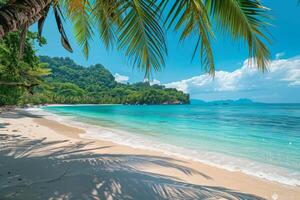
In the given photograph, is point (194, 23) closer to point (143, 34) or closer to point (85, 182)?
point (143, 34)

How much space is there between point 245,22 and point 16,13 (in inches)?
76.2

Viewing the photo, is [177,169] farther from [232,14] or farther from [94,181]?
[232,14]

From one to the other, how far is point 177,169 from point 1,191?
2.96 metres

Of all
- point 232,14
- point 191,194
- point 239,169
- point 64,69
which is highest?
point 64,69

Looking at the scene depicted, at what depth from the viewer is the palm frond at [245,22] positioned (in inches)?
86.7

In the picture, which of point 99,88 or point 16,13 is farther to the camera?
point 99,88

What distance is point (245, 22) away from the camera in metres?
2.23

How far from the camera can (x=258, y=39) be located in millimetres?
2334

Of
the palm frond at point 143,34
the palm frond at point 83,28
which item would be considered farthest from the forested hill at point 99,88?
the palm frond at point 143,34

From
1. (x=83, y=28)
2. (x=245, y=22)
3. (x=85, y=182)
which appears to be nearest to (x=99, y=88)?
(x=83, y=28)

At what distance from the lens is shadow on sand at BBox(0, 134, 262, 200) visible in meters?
2.76

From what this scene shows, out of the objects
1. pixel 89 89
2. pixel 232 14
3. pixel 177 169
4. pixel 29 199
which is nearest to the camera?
pixel 232 14

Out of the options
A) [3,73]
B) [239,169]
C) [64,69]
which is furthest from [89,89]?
[239,169]

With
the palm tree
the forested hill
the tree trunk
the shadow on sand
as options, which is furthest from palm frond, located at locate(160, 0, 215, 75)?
the forested hill
